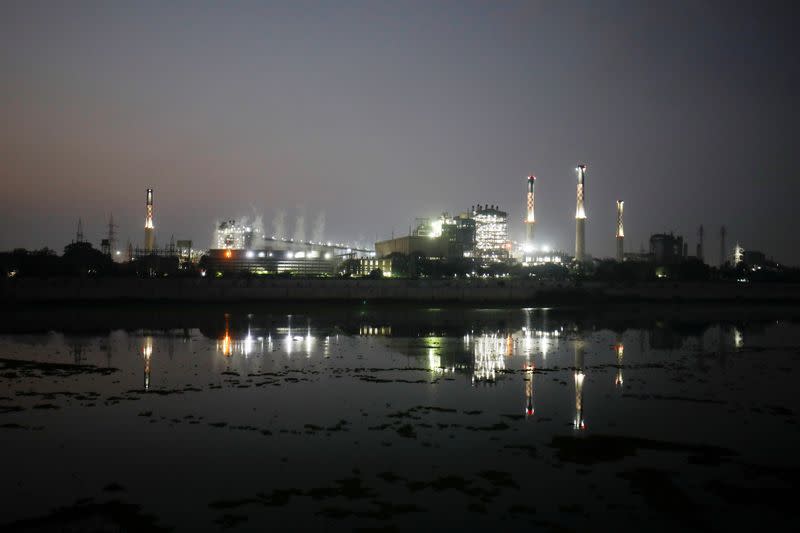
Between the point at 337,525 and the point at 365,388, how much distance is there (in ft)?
34.4

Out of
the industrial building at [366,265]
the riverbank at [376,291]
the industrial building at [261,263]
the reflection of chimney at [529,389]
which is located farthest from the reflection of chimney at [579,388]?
the industrial building at [366,265]

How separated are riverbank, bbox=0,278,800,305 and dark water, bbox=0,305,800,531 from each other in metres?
35.9

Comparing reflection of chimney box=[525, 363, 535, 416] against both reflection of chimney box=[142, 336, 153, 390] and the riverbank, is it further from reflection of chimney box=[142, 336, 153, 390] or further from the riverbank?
the riverbank

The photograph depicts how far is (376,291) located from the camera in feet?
232

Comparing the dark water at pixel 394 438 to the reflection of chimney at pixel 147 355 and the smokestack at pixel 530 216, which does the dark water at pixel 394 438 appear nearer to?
the reflection of chimney at pixel 147 355

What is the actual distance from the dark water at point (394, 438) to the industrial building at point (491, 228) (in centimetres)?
14851

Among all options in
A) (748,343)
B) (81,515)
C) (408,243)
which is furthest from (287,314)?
(408,243)

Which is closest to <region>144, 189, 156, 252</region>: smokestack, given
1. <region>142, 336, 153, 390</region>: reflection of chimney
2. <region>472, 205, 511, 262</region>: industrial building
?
<region>472, 205, 511, 262</region>: industrial building

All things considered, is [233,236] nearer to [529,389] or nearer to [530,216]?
[530,216]

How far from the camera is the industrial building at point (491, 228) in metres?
177

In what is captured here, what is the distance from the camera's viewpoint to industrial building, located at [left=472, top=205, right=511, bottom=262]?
177 meters

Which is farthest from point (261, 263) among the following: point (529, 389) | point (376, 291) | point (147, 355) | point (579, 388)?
point (579, 388)

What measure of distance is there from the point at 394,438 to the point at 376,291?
188 feet

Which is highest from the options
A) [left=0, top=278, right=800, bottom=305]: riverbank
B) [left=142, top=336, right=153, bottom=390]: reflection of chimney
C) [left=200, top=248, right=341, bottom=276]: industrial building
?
[left=200, top=248, right=341, bottom=276]: industrial building
